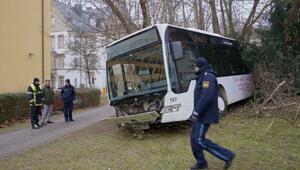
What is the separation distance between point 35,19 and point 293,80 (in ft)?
66.8

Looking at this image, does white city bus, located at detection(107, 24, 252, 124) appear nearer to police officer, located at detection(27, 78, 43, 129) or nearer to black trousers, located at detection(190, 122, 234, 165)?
black trousers, located at detection(190, 122, 234, 165)

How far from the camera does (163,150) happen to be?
8.70 m

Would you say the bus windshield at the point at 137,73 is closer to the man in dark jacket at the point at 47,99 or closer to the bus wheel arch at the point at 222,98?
the bus wheel arch at the point at 222,98

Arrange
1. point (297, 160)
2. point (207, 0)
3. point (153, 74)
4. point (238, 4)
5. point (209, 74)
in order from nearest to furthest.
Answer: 1. point (209, 74)
2. point (297, 160)
3. point (153, 74)
4. point (207, 0)
5. point (238, 4)

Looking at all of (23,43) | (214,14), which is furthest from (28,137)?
(23,43)

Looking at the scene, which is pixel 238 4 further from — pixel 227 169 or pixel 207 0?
pixel 227 169

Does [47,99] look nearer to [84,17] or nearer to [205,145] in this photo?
[84,17]

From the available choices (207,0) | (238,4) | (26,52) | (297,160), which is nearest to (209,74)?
(297,160)

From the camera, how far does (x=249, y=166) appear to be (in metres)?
6.90

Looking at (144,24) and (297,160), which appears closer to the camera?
(297,160)

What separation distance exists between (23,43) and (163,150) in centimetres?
2051

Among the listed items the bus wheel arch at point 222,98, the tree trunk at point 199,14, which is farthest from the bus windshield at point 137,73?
the tree trunk at point 199,14

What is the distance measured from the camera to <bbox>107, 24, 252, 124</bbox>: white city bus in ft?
33.1

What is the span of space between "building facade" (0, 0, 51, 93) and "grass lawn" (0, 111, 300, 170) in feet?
48.3
